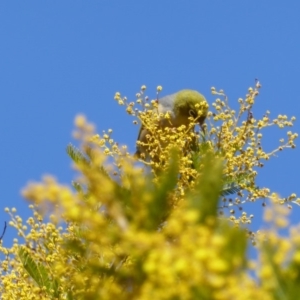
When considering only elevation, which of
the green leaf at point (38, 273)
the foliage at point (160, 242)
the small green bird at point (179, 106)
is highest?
the small green bird at point (179, 106)

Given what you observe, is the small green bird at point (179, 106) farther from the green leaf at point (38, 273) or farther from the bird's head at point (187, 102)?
the green leaf at point (38, 273)

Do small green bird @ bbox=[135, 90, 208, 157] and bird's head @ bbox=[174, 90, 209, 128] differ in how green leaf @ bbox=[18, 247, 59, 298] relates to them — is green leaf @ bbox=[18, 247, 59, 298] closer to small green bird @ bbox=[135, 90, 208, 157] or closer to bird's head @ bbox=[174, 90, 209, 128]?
small green bird @ bbox=[135, 90, 208, 157]

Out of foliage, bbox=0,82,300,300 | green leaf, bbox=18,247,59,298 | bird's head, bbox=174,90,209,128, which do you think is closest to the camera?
foliage, bbox=0,82,300,300

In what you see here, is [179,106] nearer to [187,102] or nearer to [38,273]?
[187,102]

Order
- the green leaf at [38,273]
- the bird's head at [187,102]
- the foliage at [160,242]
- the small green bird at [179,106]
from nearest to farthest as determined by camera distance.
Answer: the foliage at [160,242]
the green leaf at [38,273]
the small green bird at [179,106]
the bird's head at [187,102]

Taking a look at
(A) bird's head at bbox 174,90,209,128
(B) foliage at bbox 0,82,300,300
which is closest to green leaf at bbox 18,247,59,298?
(B) foliage at bbox 0,82,300,300

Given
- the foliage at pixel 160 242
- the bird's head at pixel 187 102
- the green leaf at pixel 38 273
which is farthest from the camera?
the bird's head at pixel 187 102

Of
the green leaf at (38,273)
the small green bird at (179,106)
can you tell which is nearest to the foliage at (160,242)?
the green leaf at (38,273)

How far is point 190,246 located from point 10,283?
10.0 ft

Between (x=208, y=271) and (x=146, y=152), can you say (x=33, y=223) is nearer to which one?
(x=146, y=152)

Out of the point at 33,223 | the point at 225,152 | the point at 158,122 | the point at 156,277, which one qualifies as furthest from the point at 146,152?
the point at 156,277

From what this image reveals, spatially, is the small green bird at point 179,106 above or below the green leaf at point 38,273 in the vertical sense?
above

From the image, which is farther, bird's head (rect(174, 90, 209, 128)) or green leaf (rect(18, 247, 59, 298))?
bird's head (rect(174, 90, 209, 128))

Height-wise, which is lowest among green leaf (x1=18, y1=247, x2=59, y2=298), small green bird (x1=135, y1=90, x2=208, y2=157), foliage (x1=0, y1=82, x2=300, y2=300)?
foliage (x1=0, y1=82, x2=300, y2=300)
